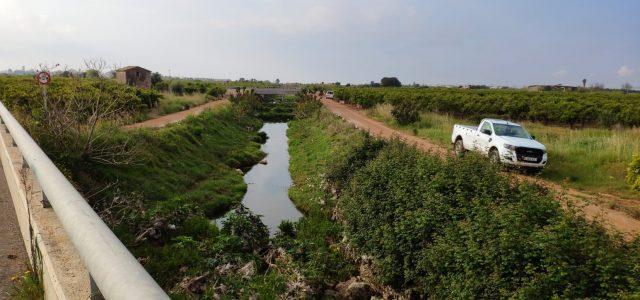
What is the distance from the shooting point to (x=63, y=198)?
2.86m

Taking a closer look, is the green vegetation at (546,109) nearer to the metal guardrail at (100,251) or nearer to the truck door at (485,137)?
the truck door at (485,137)

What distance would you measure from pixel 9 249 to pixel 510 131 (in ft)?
57.3

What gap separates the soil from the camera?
382cm

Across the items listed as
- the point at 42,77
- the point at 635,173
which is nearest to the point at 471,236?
the point at 635,173

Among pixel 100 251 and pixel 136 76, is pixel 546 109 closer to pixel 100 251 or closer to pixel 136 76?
pixel 100 251

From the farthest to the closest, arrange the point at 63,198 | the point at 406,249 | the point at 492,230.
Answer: the point at 406,249
the point at 492,230
the point at 63,198

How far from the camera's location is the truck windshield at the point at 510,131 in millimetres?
17609

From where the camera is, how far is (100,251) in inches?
83.0

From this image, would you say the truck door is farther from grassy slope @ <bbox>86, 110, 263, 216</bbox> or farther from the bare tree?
the bare tree

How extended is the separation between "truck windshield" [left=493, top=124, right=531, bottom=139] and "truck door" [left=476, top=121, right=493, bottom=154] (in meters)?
0.29

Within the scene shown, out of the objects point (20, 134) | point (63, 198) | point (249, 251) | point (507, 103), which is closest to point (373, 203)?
point (249, 251)

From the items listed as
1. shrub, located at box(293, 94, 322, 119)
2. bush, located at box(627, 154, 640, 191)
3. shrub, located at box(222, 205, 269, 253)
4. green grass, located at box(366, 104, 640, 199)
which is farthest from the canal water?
shrub, located at box(293, 94, 322, 119)

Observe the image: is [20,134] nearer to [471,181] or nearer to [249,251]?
[249,251]

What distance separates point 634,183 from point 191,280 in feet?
43.2
